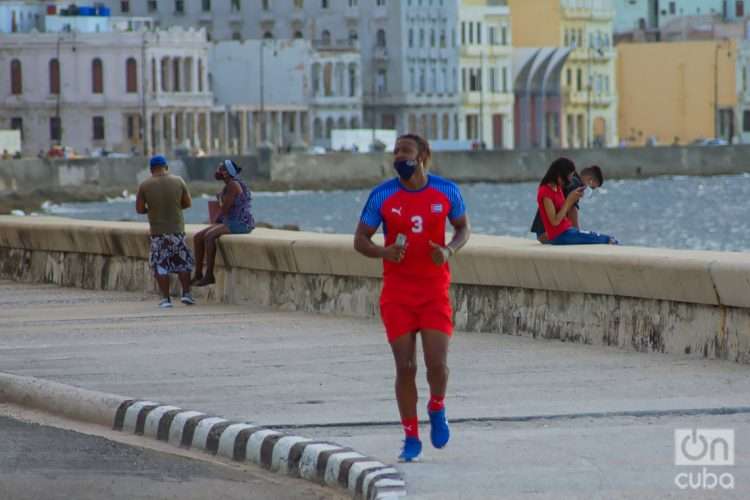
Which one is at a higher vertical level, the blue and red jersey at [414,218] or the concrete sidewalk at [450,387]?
the blue and red jersey at [414,218]

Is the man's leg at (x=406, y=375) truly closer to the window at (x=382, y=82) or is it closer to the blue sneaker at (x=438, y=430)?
the blue sneaker at (x=438, y=430)

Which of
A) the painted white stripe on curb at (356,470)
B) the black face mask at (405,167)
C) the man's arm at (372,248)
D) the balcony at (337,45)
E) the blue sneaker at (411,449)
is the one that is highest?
the balcony at (337,45)

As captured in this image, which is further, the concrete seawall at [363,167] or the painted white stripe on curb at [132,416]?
the concrete seawall at [363,167]

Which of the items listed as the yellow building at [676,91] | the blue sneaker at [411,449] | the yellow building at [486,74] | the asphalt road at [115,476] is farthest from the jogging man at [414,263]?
the yellow building at [676,91]

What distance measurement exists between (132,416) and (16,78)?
115492 mm

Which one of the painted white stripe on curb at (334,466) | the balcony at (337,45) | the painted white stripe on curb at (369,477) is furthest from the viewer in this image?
the balcony at (337,45)

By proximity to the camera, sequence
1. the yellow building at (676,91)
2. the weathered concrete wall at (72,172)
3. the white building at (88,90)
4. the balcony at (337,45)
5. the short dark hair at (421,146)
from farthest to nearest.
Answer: the yellow building at (676,91) < the balcony at (337,45) < the white building at (88,90) < the weathered concrete wall at (72,172) < the short dark hair at (421,146)

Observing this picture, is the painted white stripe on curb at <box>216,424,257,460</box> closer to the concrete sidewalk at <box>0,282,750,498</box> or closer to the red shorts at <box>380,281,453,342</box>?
the concrete sidewalk at <box>0,282,750,498</box>

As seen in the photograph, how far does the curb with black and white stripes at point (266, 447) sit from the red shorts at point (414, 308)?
0.59 m

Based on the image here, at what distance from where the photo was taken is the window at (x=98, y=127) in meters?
127

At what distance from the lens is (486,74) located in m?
151

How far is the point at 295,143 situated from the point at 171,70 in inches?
472

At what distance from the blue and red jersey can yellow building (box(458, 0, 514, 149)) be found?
138764mm

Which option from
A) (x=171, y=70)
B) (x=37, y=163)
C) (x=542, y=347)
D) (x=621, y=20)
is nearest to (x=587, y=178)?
(x=542, y=347)
